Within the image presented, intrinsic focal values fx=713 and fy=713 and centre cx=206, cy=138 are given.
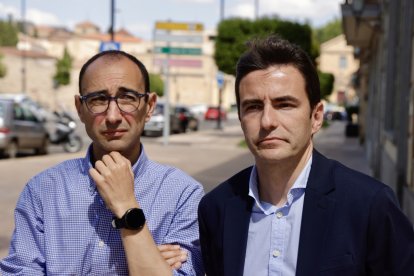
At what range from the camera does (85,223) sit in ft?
7.15

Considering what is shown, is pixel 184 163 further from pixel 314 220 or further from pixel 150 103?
pixel 314 220

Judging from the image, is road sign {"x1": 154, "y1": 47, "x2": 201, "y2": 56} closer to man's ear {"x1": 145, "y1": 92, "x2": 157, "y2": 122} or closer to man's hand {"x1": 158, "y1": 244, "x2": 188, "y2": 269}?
man's ear {"x1": 145, "y1": 92, "x2": 157, "y2": 122}

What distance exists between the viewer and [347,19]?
50.0 ft

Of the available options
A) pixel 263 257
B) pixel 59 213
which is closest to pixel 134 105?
pixel 59 213

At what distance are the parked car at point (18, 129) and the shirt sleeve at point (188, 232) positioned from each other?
1535cm

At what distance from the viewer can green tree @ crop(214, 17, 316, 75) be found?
96.0 ft

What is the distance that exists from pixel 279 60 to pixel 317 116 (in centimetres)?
21

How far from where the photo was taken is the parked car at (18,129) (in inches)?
670

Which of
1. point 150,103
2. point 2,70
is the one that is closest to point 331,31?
point 2,70

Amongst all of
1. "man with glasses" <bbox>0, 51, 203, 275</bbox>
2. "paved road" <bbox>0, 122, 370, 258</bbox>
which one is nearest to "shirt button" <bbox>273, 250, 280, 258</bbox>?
"man with glasses" <bbox>0, 51, 203, 275</bbox>

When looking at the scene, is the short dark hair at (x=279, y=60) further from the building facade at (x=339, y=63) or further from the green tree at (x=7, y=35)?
the green tree at (x=7, y=35)

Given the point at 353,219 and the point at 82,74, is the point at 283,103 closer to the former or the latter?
the point at 353,219

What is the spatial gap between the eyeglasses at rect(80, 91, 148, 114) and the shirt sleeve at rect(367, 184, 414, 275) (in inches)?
31.9

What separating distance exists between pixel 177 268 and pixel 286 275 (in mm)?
413
